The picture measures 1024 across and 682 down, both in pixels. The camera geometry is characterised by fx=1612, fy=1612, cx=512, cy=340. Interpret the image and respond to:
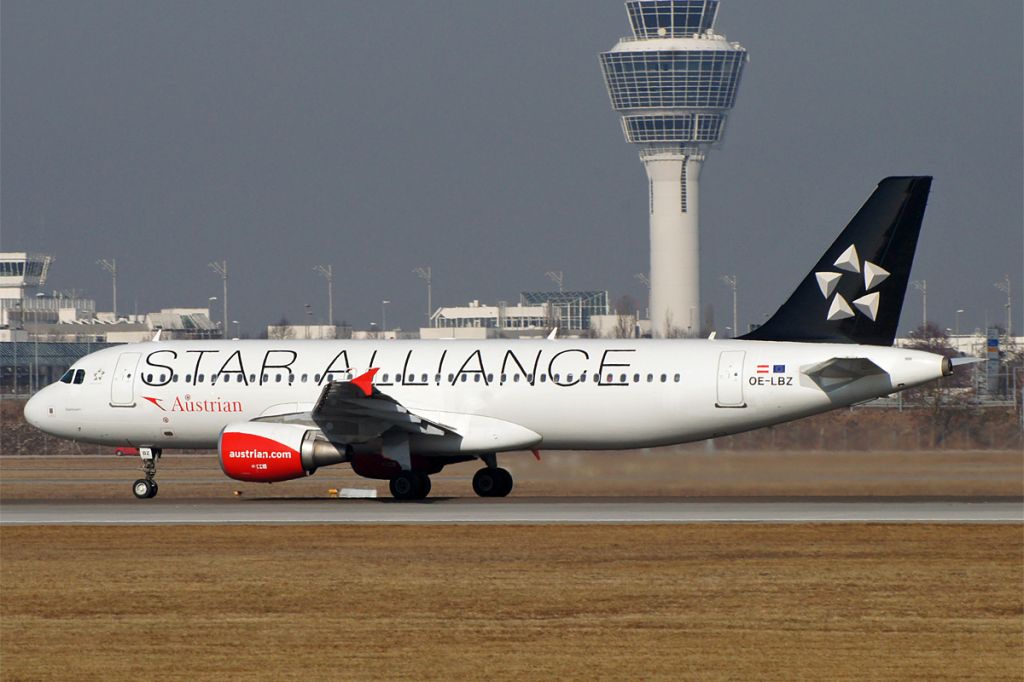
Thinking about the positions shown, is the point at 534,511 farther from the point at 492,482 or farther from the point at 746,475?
the point at 746,475

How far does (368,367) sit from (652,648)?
2040cm

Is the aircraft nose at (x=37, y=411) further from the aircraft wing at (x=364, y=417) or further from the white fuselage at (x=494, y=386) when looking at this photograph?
the aircraft wing at (x=364, y=417)

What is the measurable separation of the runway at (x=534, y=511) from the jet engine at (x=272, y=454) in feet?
2.44

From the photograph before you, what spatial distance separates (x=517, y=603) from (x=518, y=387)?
1557 cm

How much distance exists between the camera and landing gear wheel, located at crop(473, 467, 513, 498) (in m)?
38.2

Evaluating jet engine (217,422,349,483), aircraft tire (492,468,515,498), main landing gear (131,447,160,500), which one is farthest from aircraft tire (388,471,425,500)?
main landing gear (131,447,160,500)

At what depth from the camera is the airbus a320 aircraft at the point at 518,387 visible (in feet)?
115

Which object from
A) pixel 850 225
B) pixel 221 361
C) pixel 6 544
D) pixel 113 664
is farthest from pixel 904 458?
pixel 113 664

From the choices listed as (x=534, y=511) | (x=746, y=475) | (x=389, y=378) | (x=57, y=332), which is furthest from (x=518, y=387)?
(x=57, y=332)

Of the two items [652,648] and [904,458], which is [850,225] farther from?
[652,648]

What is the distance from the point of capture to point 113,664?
59.5 ft

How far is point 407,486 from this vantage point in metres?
36.6

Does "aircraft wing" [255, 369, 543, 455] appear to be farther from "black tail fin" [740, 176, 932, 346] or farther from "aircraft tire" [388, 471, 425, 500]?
"black tail fin" [740, 176, 932, 346]

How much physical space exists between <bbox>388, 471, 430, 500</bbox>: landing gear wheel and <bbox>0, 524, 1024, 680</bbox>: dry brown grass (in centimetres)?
704
